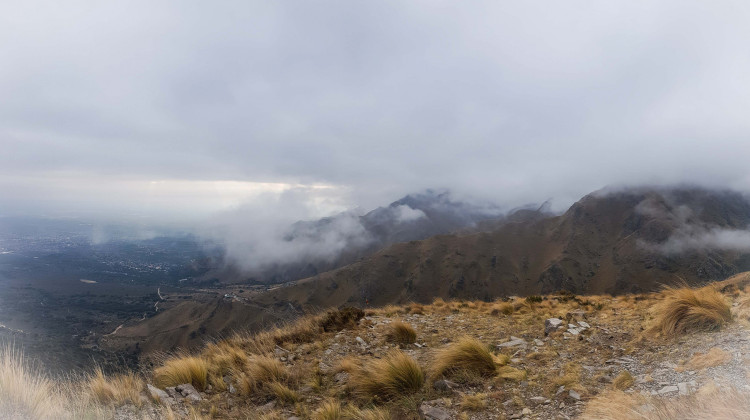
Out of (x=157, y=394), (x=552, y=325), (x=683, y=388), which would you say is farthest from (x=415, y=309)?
(x=683, y=388)

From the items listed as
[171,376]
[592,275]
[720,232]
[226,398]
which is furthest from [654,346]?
[720,232]

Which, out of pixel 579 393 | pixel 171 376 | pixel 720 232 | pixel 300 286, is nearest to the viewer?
pixel 579 393

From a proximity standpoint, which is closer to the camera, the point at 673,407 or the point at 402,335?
the point at 673,407

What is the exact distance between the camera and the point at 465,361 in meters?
6.69

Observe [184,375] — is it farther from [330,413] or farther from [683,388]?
[683,388]

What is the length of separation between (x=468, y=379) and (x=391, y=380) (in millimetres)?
1529

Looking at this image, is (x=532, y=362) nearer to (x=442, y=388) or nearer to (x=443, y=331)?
(x=442, y=388)

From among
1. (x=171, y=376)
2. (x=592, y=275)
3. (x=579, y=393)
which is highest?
(x=579, y=393)

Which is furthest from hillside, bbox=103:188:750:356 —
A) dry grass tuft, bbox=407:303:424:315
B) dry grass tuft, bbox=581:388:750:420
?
dry grass tuft, bbox=581:388:750:420

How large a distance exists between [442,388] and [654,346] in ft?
15.4

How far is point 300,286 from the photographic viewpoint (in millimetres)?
164625

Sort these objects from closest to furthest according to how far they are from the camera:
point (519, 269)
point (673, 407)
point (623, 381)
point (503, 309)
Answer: point (673, 407) → point (623, 381) → point (503, 309) → point (519, 269)

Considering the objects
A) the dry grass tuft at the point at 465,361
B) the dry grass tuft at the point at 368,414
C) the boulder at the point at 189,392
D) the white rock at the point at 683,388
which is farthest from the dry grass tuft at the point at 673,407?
the boulder at the point at 189,392

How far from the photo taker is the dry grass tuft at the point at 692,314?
661cm
